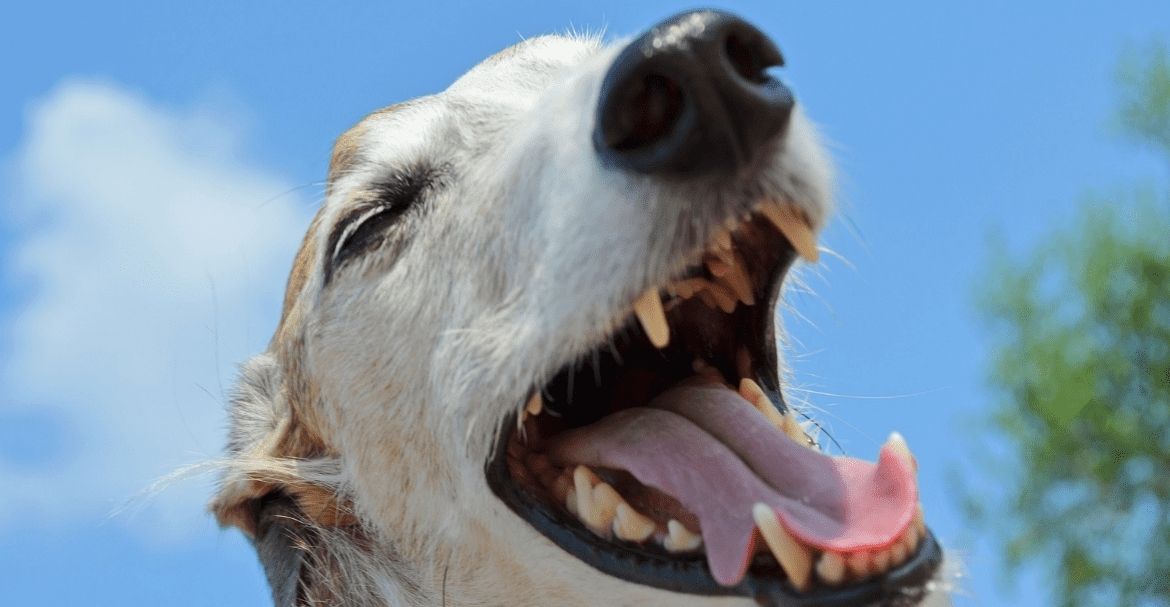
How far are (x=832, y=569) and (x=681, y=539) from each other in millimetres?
460

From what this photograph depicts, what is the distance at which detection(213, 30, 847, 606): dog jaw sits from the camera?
10.2 feet

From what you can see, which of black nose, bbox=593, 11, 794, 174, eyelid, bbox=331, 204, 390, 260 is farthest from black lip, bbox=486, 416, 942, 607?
eyelid, bbox=331, 204, 390, 260

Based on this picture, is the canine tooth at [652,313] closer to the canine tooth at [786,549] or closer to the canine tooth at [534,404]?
the canine tooth at [534,404]

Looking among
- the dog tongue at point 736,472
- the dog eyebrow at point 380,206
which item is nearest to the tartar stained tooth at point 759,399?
the dog tongue at point 736,472

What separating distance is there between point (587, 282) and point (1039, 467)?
71.6ft

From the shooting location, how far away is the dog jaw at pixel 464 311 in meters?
3.12

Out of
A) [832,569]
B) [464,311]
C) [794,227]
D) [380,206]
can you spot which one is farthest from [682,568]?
[380,206]

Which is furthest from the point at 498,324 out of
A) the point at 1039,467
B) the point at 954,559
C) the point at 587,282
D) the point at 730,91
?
the point at 1039,467

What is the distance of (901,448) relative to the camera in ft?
10.4

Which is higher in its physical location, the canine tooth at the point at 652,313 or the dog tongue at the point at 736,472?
the canine tooth at the point at 652,313

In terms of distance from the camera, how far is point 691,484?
10.5 ft

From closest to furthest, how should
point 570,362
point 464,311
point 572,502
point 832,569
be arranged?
point 832,569 < point 570,362 < point 572,502 < point 464,311

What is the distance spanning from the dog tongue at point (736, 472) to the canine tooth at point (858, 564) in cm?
2

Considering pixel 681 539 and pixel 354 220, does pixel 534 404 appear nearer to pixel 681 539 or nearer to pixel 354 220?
pixel 681 539
